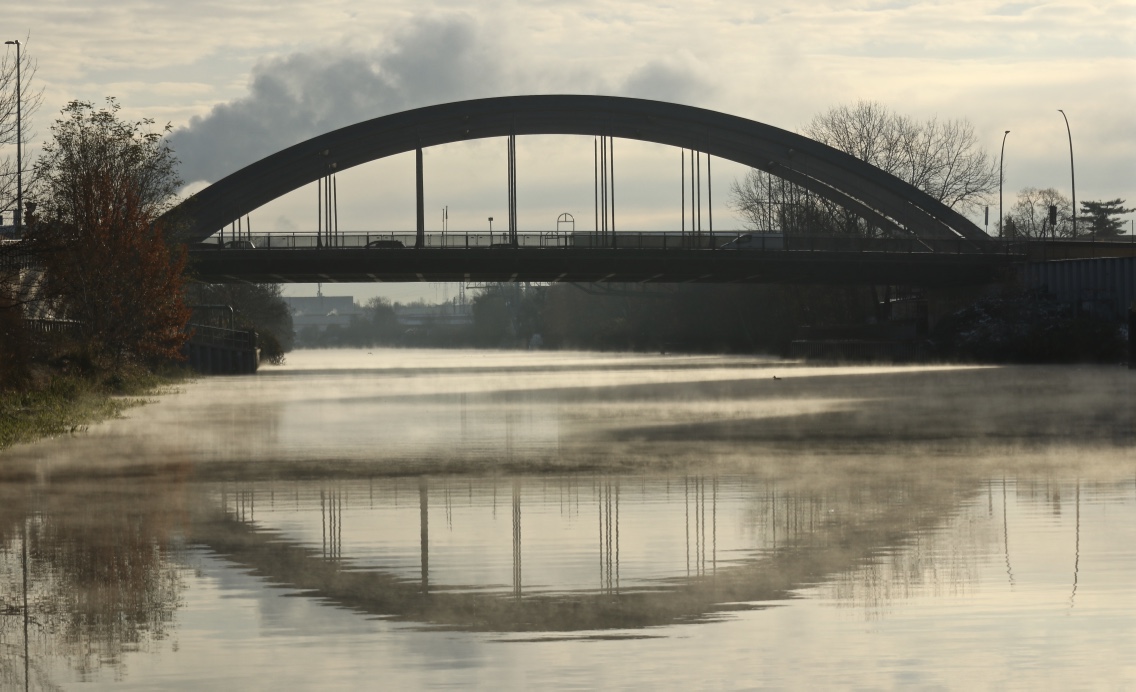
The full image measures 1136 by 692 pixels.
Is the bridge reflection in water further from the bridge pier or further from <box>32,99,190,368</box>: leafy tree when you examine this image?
the bridge pier

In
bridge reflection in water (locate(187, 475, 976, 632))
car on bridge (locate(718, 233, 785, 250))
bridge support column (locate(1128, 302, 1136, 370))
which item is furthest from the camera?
car on bridge (locate(718, 233, 785, 250))

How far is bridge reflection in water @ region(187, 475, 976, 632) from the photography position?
34.9 feet

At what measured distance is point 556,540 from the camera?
1373cm

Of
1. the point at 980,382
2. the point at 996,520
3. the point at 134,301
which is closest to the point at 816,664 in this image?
the point at 996,520

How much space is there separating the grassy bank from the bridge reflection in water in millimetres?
11357

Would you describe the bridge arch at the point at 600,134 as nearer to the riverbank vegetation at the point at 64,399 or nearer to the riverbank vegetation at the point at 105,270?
the riverbank vegetation at the point at 105,270

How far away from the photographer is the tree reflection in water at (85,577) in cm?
901

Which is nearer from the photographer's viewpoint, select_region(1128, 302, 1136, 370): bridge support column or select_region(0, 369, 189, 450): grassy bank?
select_region(0, 369, 189, 450): grassy bank

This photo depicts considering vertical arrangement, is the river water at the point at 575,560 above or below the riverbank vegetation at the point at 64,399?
below

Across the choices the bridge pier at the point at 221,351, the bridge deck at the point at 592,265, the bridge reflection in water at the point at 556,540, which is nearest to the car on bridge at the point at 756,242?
the bridge deck at the point at 592,265

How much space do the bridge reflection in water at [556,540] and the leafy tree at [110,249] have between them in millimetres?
36924

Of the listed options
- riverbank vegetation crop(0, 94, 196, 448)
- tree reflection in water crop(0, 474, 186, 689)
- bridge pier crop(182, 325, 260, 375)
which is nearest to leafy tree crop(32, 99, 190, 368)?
riverbank vegetation crop(0, 94, 196, 448)

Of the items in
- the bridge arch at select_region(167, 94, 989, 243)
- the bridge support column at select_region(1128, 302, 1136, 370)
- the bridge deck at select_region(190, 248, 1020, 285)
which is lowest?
the bridge support column at select_region(1128, 302, 1136, 370)

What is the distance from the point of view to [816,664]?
8.50 meters
